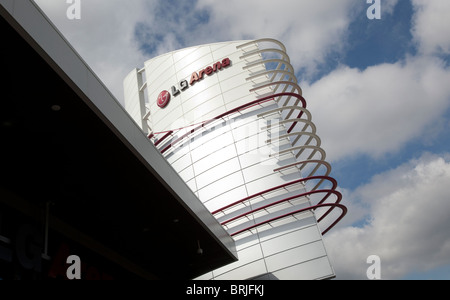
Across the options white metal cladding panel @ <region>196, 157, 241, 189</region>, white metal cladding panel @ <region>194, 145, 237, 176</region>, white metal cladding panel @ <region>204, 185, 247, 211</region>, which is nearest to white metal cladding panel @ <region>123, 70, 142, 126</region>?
white metal cladding panel @ <region>194, 145, 237, 176</region>

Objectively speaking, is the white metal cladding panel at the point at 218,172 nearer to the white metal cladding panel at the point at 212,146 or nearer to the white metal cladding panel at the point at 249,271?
the white metal cladding panel at the point at 212,146

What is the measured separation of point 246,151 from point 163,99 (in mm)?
7719

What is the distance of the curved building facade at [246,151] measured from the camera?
20.1 m

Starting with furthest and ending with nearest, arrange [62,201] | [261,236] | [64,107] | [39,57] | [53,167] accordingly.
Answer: [261,236], [62,201], [53,167], [64,107], [39,57]

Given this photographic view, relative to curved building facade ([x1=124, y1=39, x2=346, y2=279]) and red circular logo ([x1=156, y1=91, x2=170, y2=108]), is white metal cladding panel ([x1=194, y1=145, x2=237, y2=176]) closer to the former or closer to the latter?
curved building facade ([x1=124, y1=39, x2=346, y2=279])

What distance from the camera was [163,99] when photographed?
88.9ft

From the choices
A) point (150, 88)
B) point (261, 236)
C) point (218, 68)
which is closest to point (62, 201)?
point (261, 236)

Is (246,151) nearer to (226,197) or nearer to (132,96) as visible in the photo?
(226,197)

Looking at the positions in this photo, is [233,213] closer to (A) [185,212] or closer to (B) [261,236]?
(B) [261,236]

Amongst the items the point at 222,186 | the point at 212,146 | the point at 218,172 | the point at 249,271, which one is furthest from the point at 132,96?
the point at 249,271

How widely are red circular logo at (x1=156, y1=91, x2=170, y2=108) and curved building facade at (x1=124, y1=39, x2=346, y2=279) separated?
7 centimetres

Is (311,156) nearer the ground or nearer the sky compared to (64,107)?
nearer the sky

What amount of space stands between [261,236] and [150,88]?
1381cm

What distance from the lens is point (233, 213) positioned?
2147cm
